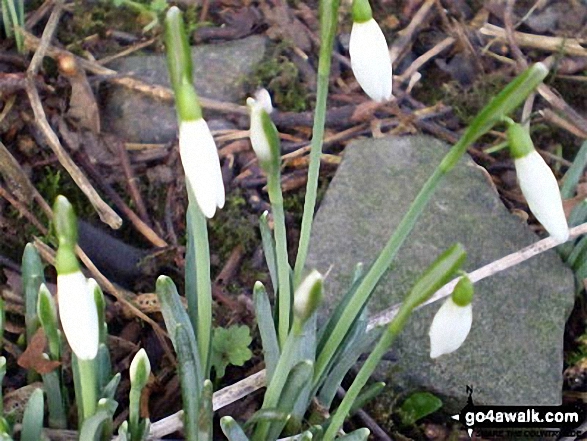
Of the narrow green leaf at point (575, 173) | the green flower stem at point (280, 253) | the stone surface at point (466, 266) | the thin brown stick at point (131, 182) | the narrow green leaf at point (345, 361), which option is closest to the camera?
the green flower stem at point (280, 253)

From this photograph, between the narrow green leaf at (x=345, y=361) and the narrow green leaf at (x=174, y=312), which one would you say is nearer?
the narrow green leaf at (x=174, y=312)

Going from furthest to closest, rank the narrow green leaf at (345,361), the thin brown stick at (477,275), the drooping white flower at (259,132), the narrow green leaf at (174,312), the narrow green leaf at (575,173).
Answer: the narrow green leaf at (575,173) < the thin brown stick at (477,275) < the narrow green leaf at (345,361) < the narrow green leaf at (174,312) < the drooping white flower at (259,132)

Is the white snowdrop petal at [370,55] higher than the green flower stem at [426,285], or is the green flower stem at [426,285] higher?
the white snowdrop petal at [370,55]

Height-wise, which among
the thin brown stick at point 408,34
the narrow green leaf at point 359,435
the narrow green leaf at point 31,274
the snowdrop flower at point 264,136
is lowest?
the narrow green leaf at point 359,435

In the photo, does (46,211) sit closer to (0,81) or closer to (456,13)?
(0,81)

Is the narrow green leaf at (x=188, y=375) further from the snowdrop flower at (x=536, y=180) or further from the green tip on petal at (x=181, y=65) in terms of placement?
the snowdrop flower at (x=536, y=180)

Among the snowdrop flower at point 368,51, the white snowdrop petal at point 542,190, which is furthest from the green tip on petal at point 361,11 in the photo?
Answer: the white snowdrop petal at point 542,190

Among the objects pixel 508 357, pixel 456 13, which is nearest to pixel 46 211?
pixel 508 357

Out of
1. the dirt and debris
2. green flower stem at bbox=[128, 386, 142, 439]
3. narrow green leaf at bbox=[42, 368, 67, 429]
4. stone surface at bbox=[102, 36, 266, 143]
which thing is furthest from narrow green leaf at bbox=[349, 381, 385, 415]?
stone surface at bbox=[102, 36, 266, 143]
